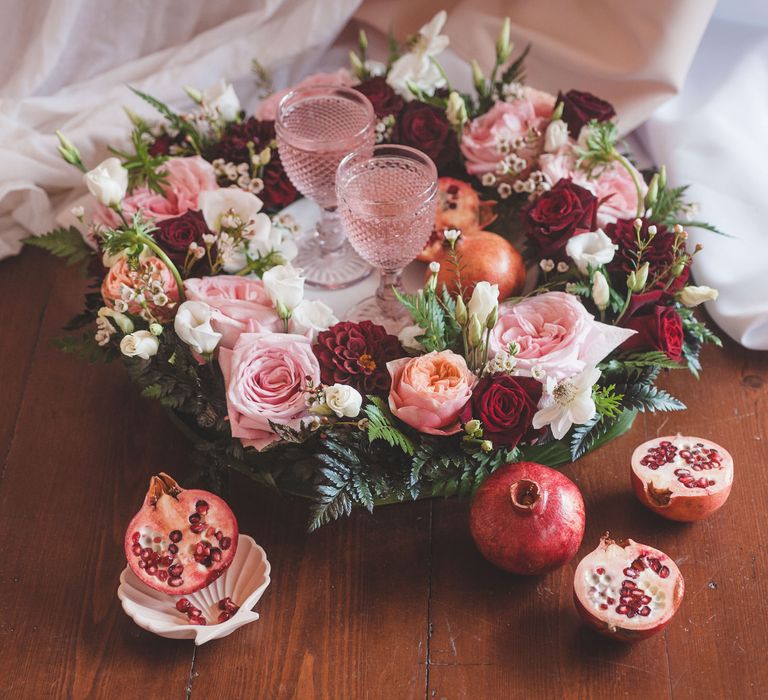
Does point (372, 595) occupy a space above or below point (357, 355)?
below

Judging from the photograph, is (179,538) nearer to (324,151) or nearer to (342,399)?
(342,399)

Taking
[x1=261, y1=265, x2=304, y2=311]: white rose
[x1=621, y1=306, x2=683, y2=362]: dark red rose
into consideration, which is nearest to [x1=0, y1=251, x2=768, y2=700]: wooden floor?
[x1=621, y1=306, x2=683, y2=362]: dark red rose

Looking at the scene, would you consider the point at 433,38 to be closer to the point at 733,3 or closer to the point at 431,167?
the point at 431,167

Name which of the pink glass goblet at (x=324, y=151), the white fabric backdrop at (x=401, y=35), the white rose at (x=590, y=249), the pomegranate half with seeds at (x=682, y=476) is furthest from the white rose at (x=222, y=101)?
the pomegranate half with seeds at (x=682, y=476)

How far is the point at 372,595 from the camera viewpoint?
125cm

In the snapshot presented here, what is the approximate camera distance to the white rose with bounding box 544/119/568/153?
5.03 ft

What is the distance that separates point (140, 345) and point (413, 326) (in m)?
0.37

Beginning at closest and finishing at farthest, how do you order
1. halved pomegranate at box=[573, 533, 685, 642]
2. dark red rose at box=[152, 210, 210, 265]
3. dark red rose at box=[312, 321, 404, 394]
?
1. halved pomegranate at box=[573, 533, 685, 642]
2. dark red rose at box=[312, 321, 404, 394]
3. dark red rose at box=[152, 210, 210, 265]

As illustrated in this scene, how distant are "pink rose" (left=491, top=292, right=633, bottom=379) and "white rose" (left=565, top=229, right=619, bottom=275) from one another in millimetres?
80

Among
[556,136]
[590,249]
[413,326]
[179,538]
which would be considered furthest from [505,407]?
[556,136]

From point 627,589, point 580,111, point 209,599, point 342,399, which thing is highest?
point 580,111

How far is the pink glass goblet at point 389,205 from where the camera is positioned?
131 cm

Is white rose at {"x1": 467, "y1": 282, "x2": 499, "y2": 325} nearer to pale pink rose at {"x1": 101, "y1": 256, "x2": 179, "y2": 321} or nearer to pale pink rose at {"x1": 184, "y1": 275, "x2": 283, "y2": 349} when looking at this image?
pale pink rose at {"x1": 184, "y1": 275, "x2": 283, "y2": 349}

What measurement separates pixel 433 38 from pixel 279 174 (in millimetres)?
353
